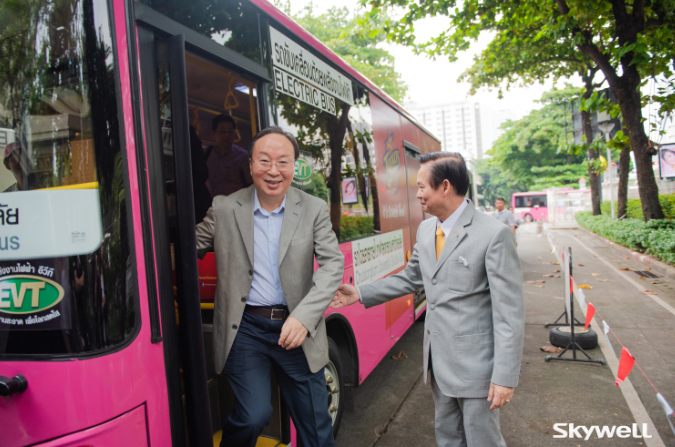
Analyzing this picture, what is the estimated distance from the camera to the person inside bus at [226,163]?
3344mm

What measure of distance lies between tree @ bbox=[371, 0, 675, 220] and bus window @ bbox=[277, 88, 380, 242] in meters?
6.40

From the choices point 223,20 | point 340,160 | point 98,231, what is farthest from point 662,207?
point 98,231

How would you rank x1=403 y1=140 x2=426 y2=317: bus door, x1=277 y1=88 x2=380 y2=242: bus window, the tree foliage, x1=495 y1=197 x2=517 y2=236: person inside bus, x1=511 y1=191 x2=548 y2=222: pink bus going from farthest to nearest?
x1=511 y1=191 x2=548 y2=222: pink bus → the tree foliage → x1=495 y1=197 x2=517 y2=236: person inside bus → x1=403 y1=140 x2=426 y2=317: bus door → x1=277 y1=88 x2=380 y2=242: bus window

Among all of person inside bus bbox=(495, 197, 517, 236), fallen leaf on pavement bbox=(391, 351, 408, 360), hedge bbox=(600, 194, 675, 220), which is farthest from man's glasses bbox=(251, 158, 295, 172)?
hedge bbox=(600, 194, 675, 220)

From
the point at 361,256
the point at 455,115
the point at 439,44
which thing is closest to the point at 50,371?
the point at 361,256

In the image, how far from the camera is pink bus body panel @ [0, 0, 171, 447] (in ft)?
5.41

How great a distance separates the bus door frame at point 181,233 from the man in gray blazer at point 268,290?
210mm

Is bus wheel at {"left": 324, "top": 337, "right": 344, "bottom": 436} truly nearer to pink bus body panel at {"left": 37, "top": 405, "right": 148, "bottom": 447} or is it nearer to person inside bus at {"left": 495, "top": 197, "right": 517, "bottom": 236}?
pink bus body panel at {"left": 37, "top": 405, "right": 148, "bottom": 447}

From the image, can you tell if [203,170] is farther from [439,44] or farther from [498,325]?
[439,44]

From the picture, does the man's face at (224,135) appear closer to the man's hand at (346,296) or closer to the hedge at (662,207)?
the man's hand at (346,296)

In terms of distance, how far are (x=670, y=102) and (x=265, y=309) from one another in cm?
945

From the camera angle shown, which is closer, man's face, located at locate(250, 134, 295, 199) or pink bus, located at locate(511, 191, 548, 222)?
man's face, located at locate(250, 134, 295, 199)

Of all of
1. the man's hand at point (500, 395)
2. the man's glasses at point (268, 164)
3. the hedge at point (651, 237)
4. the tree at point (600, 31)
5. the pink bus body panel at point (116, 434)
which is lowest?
the hedge at point (651, 237)

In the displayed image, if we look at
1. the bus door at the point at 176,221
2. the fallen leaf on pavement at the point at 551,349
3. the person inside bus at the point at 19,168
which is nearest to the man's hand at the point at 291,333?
the bus door at the point at 176,221
